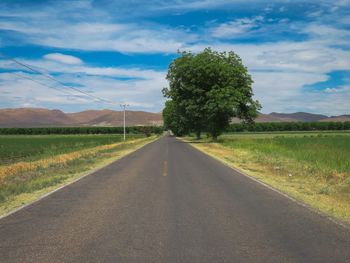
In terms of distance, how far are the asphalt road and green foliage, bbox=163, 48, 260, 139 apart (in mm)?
40160

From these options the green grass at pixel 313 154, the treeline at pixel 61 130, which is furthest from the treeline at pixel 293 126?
the green grass at pixel 313 154

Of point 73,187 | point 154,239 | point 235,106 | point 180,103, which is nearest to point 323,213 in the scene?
point 154,239

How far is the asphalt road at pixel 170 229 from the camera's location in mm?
5820

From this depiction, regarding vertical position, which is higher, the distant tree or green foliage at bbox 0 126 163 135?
the distant tree

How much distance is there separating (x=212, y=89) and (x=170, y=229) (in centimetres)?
4616

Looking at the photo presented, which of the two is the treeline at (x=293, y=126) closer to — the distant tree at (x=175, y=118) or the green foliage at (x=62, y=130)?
the distant tree at (x=175, y=118)

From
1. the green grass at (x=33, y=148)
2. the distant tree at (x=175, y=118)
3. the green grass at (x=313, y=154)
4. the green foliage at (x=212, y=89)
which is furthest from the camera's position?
the distant tree at (x=175, y=118)

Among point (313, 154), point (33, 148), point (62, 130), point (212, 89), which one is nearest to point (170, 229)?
point (313, 154)

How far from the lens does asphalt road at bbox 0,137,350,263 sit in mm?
5820

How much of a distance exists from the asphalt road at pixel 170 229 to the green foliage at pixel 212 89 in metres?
40.2

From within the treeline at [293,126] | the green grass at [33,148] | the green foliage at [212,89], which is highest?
the green foliage at [212,89]

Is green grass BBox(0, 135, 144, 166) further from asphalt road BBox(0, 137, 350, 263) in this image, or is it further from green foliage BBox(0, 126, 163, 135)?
green foliage BBox(0, 126, 163, 135)

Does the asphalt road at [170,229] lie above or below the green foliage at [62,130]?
above

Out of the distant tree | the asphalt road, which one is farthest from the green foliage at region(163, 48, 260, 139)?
the asphalt road
